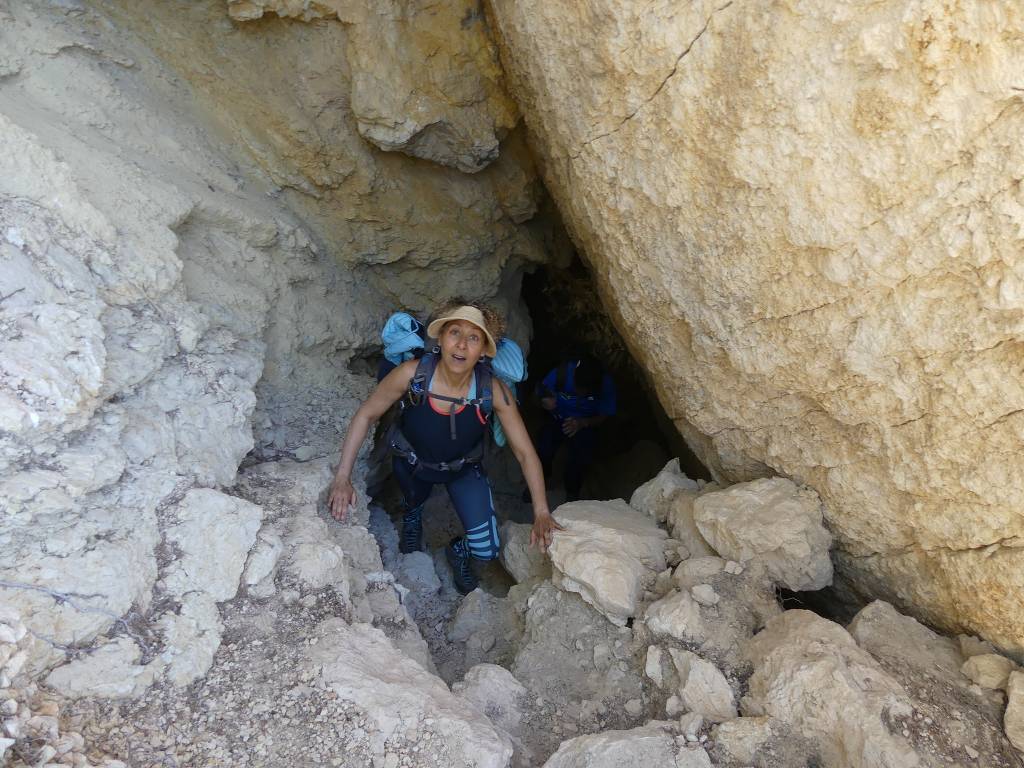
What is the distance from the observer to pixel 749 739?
2.04 metres

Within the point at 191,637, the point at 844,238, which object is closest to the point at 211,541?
the point at 191,637

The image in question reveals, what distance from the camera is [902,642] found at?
2279 mm

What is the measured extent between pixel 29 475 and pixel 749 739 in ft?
7.36

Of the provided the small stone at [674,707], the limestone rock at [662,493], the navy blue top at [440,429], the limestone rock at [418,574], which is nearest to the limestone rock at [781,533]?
the limestone rock at [662,493]

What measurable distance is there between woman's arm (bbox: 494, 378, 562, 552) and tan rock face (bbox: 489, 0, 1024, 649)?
2.79 ft

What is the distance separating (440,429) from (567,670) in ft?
4.41

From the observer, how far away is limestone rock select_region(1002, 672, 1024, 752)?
6.39 ft

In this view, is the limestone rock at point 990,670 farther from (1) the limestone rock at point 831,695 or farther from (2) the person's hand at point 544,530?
(2) the person's hand at point 544,530

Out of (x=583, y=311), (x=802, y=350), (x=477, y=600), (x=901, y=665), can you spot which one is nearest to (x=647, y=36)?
(x=802, y=350)

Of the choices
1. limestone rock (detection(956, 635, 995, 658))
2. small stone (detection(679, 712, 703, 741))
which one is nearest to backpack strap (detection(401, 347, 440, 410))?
small stone (detection(679, 712, 703, 741))

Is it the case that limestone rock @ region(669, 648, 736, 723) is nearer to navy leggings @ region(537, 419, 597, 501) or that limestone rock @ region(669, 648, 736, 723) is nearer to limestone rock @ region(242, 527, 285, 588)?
limestone rock @ region(242, 527, 285, 588)

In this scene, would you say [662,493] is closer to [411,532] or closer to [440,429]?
[440,429]

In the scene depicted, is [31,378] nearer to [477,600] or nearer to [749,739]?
[477,600]

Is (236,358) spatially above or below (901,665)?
above
